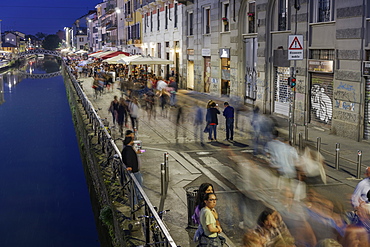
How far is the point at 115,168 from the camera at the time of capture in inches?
468

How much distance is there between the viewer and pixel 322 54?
20.6 m

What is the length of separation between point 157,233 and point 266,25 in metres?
19.9

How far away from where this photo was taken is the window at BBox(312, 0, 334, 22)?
1981cm

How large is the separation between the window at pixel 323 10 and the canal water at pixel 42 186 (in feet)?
38.4

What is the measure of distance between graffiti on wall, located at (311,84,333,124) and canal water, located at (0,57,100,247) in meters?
9.96

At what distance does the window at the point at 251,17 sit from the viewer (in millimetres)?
28266

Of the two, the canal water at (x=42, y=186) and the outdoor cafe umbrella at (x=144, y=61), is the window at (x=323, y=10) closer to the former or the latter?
the canal water at (x=42, y=186)

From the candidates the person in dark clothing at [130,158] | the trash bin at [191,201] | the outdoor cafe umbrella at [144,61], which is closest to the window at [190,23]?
the outdoor cafe umbrella at [144,61]

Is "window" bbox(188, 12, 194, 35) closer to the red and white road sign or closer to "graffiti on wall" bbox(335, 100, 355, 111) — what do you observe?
"graffiti on wall" bbox(335, 100, 355, 111)

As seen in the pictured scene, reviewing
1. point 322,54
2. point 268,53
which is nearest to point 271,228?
point 322,54

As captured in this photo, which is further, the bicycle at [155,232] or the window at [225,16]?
the window at [225,16]

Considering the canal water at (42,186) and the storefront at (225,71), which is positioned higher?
the storefront at (225,71)

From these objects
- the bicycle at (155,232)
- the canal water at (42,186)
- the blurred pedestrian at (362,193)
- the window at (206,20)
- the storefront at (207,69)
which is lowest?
the canal water at (42,186)

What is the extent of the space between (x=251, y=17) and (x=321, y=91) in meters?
9.43
